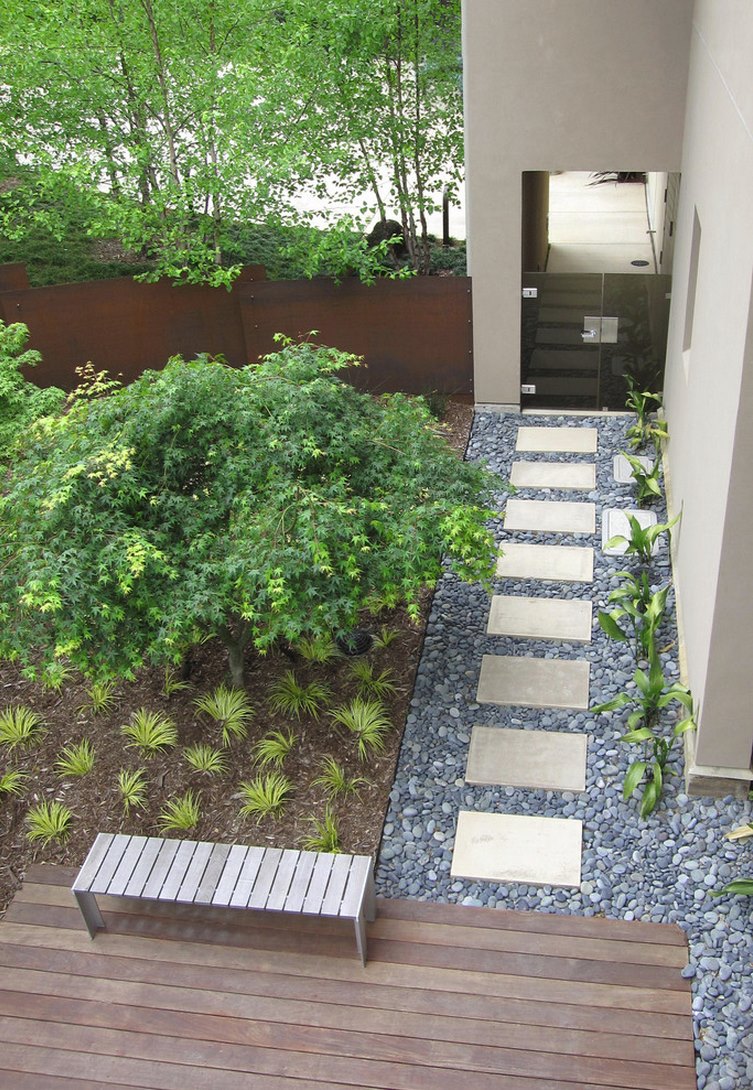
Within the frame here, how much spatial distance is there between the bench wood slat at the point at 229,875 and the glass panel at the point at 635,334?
709 centimetres

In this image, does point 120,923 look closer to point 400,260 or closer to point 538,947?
point 538,947

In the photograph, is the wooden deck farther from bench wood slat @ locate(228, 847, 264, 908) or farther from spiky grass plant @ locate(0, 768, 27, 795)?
spiky grass plant @ locate(0, 768, 27, 795)

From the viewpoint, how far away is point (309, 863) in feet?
18.4

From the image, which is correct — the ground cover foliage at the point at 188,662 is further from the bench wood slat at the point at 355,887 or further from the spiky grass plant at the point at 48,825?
the bench wood slat at the point at 355,887

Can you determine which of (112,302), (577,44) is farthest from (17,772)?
(577,44)

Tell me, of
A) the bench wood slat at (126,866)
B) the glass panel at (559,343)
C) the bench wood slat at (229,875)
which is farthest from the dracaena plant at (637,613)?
the bench wood slat at (126,866)

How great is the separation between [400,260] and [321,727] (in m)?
8.55

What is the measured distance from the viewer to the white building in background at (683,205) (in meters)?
5.43

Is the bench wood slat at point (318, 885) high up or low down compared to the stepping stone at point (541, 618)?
down

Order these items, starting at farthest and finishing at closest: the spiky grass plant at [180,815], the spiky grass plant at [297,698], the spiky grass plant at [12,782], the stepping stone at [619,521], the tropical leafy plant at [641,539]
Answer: the stepping stone at [619,521], the tropical leafy plant at [641,539], the spiky grass plant at [297,698], the spiky grass plant at [12,782], the spiky grass plant at [180,815]

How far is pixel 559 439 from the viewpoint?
10.7m

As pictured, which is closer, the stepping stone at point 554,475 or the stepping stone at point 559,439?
the stepping stone at point 554,475

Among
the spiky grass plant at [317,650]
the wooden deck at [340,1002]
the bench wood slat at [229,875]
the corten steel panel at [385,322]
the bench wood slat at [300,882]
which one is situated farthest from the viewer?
the corten steel panel at [385,322]

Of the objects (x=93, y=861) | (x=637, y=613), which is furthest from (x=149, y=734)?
(x=637, y=613)
